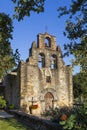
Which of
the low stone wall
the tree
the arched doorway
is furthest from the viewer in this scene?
the arched doorway

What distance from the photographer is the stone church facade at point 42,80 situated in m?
31.7

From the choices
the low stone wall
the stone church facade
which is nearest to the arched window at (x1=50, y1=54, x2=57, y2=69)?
the stone church facade

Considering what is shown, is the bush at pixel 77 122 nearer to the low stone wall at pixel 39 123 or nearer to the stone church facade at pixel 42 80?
the low stone wall at pixel 39 123

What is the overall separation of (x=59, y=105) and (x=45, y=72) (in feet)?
15.4

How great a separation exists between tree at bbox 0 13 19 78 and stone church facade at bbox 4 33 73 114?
20.0 meters

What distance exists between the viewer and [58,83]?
34281 mm

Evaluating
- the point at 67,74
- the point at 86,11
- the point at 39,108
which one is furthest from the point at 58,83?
the point at 86,11

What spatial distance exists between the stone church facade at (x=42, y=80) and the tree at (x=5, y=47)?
788 inches

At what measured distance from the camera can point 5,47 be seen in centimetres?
1061

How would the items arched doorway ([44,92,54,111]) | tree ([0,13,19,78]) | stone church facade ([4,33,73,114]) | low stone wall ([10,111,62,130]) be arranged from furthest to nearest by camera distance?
arched doorway ([44,92,54,111]) → stone church facade ([4,33,73,114]) → low stone wall ([10,111,62,130]) → tree ([0,13,19,78])

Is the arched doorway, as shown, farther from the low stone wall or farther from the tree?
the tree

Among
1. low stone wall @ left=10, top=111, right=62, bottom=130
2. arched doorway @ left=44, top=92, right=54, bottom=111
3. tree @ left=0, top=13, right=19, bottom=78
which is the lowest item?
low stone wall @ left=10, top=111, right=62, bottom=130

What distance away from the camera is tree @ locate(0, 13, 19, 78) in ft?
34.2

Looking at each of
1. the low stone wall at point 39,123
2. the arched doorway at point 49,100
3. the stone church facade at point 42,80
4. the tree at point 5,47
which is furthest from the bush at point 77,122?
the arched doorway at point 49,100
